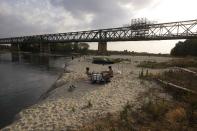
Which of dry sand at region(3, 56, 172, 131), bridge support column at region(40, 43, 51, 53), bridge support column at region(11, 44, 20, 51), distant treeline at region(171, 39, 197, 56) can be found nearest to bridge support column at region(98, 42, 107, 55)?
distant treeline at region(171, 39, 197, 56)

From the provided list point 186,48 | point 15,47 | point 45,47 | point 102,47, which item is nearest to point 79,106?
point 186,48

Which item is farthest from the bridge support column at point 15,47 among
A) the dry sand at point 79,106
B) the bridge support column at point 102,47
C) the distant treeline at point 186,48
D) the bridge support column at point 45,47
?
the dry sand at point 79,106

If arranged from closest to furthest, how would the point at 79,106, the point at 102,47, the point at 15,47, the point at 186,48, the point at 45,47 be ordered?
the point at 79,106 → the point at 186,48 → the point at 102,47 → the point at 45,47 → the point at 15,47

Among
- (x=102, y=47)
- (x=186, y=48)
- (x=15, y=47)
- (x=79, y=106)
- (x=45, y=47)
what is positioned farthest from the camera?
(x=15, y=47)

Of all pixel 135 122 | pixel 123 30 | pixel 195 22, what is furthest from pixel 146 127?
pixel 123 30

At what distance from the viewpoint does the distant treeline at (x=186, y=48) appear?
76.9 m

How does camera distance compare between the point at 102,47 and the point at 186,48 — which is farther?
the point at 102,47

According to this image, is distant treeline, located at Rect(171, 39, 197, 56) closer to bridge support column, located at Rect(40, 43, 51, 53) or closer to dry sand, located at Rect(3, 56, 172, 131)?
dry sand, located at Rect(3, 56, 172, 131)

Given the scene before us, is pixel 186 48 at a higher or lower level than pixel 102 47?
lower

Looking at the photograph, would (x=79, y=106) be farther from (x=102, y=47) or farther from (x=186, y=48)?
(x=102, y=47)

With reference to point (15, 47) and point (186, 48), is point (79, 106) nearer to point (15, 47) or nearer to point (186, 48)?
point (186, 48)

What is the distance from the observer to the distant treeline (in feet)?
252

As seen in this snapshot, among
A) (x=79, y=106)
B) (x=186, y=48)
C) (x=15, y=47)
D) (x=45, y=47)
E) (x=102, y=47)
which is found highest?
(x=15, y=47)

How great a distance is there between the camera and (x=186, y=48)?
80.3 meters
